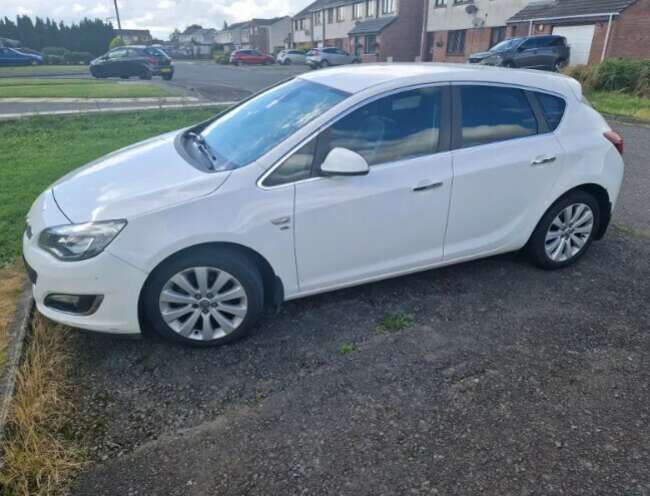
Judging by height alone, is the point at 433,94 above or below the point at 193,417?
above

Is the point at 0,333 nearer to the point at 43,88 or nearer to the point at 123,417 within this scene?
the point at 123,417

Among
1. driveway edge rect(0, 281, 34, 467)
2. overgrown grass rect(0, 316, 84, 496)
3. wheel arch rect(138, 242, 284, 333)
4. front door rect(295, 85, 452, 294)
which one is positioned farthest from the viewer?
front door rect(295, 85, 452, 294)

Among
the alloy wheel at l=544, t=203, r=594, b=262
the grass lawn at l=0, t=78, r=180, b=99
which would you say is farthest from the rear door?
the grass lawn at l=0, t=78, r=180, b=99

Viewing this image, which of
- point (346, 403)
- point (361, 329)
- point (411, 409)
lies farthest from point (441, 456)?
point (361, 329)

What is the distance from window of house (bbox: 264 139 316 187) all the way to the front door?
6 centimetres

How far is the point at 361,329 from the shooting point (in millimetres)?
3367

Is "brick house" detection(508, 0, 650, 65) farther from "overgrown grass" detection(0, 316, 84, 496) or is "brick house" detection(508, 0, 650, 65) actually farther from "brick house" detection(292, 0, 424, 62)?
"overgrown grass" detection(0, 316, 84, 496)

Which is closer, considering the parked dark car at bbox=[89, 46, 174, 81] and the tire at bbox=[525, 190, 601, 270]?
the tire at bbox=[525, 190, 601, 270]

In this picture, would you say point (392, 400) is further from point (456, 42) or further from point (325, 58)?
point (325, 58)

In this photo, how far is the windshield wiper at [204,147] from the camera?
3.30m

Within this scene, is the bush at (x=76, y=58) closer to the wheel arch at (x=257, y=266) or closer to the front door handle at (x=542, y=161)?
the wheel arch at (x=257, y=266)

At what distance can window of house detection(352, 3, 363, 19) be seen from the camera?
155 ft

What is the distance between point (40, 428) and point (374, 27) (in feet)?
145

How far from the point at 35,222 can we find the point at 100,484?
1740mm
